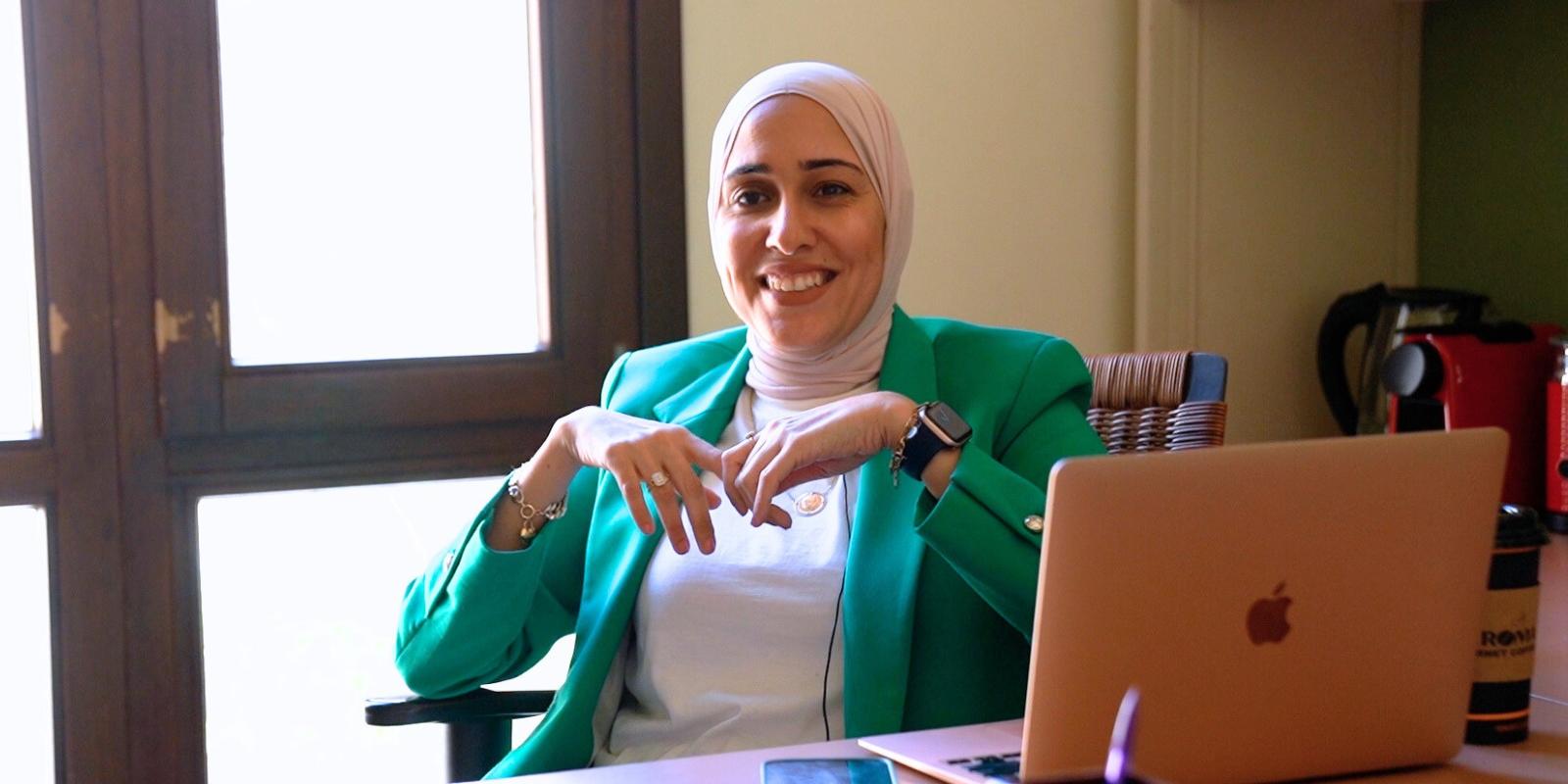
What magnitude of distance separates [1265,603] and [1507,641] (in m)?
0.28

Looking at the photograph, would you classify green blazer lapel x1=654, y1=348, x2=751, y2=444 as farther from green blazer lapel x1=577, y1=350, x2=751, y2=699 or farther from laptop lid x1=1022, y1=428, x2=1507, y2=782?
laptop lid x1=1022, y1=428, x2=1507, y2=782

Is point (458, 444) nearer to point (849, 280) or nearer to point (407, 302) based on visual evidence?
point (407, 302)

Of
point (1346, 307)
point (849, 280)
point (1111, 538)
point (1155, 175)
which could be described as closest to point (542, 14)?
point (849, 280)

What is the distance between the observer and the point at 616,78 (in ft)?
7.96

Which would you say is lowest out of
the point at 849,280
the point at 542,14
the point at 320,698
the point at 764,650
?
the point at 320,698

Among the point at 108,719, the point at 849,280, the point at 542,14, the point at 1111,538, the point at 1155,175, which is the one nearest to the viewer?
the point at 1111,538

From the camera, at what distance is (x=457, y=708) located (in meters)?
1.65

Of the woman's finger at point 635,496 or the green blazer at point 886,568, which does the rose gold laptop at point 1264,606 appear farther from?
the woman's finger at point 635,496

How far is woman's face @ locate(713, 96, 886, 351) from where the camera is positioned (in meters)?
1.73

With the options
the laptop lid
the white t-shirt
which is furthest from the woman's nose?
the laptop lid

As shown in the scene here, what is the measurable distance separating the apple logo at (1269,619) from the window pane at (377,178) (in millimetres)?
1596

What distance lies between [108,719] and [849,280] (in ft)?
3.99

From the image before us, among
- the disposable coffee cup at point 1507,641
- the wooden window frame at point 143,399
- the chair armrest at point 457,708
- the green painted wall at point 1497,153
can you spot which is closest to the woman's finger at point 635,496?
the chair armrest at point 457,708

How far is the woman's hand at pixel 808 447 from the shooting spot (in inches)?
57.6
